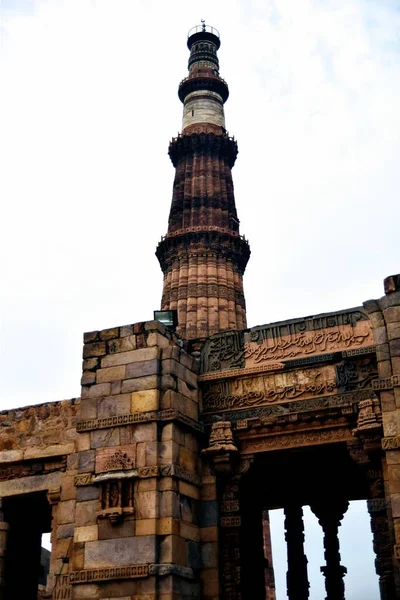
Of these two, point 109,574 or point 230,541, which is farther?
point 230,541

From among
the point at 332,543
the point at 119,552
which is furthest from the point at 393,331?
the point at 332,543

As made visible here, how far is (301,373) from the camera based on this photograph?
11766mm

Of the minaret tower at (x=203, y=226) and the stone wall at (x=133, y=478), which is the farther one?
the minaret tower at (x=203, y=226)

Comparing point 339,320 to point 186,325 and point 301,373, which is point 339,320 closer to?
point 301,373

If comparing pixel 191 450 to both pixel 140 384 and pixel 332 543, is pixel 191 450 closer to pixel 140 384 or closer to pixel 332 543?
pixel 140 384

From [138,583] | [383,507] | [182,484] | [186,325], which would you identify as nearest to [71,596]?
[138,583]

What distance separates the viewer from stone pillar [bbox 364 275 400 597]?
9.78 m

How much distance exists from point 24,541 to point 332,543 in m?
7.30

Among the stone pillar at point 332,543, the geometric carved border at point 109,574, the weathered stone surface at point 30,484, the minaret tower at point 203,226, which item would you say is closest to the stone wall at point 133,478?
the geometric carved border at point 109,574

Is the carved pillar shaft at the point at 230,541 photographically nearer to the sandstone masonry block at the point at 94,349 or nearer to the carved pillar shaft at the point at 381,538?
the carved pillar shaft at the point at 381,538

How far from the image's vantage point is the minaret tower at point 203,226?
28.6 metres

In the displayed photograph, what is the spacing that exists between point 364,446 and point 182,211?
21.3m

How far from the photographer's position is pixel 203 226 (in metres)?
29.6

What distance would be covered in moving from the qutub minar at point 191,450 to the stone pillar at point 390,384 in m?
0.02
